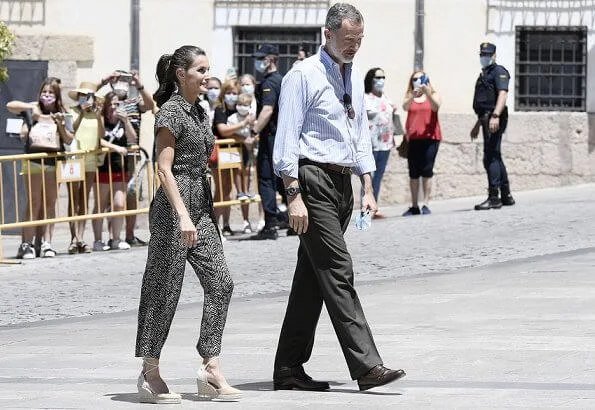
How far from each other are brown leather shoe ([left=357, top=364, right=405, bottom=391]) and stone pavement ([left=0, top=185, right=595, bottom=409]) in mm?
67

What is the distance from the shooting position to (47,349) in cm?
1019

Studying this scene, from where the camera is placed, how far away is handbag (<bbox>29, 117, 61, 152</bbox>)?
16.3 metres

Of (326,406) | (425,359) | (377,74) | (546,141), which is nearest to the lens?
(326,406)

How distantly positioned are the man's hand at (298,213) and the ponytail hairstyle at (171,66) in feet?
2.71

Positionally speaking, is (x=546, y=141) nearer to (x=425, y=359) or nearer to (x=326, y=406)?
(x=425, y=359)

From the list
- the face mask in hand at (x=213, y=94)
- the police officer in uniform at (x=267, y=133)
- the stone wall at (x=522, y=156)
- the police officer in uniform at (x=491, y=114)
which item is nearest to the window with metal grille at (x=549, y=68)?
the stone wall at (x=522, y=156)

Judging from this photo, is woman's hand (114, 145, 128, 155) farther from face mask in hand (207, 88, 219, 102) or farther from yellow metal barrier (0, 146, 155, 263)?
face mask in hand (207, 88, 219, 102)

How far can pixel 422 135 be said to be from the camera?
1872 centimetres

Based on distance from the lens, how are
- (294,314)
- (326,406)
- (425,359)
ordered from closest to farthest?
(326,406), (294,314), (425,359)

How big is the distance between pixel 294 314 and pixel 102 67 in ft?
45.2

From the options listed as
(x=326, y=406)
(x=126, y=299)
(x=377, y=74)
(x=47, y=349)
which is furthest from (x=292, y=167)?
(x=377, y=74)

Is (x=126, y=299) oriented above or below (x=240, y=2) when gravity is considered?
below

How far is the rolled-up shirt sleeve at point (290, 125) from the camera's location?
27.6 feet

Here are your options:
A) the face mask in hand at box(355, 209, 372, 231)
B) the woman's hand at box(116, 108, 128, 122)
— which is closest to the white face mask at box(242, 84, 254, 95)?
A: the woman's hand at box(116, 108, 128, 122)
